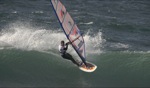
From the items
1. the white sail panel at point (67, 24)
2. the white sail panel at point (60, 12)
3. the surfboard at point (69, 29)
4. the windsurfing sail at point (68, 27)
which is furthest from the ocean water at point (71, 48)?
the white sail panel at point (60, 12)

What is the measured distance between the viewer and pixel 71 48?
2045cm

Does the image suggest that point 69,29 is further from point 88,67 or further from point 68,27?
point 88,67

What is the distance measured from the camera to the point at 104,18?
91.6 ft

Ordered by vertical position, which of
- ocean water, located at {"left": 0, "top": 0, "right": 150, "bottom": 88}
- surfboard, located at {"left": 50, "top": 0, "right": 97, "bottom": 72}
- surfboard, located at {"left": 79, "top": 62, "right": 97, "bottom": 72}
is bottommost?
ocean water, located at {"left": 0, "top": 0, "right": 150, "bottom": 88}

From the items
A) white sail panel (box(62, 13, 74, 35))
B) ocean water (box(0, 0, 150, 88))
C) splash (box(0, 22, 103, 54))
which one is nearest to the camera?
white sail panel (box(62, 13, 74, 35))

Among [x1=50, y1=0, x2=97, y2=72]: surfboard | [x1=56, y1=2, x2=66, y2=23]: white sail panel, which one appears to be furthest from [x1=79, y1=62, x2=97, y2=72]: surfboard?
[x1=56, y1=2, x2=66, y2=23]: white sail panel

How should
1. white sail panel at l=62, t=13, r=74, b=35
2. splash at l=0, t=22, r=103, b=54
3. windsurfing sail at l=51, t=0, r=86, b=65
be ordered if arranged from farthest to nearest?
splash at l=0, t=22, r=103, b=54 → white sail panel at l=62, t=13, r=74, b=35 → windsurfing sail at l=51, t=0, r=86, b=65

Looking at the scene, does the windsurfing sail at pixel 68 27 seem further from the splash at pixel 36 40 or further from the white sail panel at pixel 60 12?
the splash at pixel 36 40

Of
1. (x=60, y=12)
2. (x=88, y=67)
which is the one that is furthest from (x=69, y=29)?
(x=88, y=67)

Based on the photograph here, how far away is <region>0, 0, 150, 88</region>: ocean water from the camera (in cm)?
1723

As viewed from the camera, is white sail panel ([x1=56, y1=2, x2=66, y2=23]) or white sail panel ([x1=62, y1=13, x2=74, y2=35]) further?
white sail panel ([x1=62, y1=13, x2=74, y2=35])

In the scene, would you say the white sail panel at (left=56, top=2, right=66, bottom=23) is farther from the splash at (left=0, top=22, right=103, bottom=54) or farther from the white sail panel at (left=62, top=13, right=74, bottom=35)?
the splash at (left=0, top=22, right=103, bottom=54)

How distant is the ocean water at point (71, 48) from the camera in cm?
1723

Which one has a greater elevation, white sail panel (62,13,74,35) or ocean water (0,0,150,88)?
white sail panel (62,13,74,35)
